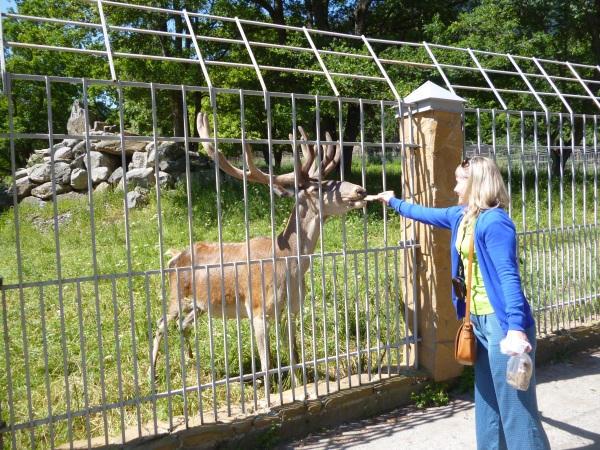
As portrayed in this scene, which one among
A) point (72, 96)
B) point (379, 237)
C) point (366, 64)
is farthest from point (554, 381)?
point (72, 96)

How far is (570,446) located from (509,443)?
1.47 m

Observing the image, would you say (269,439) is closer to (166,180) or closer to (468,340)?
(468,340)

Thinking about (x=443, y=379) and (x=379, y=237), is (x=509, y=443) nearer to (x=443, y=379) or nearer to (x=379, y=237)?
(x=443, y=379)

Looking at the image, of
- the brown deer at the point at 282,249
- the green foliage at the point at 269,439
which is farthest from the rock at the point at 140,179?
the green foliage at the point at 269,439

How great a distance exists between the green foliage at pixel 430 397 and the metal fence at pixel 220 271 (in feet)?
1.46

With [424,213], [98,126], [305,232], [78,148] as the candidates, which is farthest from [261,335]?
[98,126]

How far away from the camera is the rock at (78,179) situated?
15398 mm

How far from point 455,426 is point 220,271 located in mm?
2554

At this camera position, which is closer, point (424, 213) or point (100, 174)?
point (424, 213)

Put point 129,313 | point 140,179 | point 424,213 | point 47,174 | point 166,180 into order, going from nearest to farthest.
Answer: point 424,213, point 129,313, point 140,179, point 166,180, point 47,174

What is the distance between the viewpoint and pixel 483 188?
3.22m

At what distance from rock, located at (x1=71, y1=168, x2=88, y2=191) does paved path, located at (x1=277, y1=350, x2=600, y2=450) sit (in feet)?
43.1

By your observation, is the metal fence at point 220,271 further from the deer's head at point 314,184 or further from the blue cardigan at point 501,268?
the blue cardigan at point 501,268

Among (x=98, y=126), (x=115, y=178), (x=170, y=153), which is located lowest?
(x=115, y=178)
